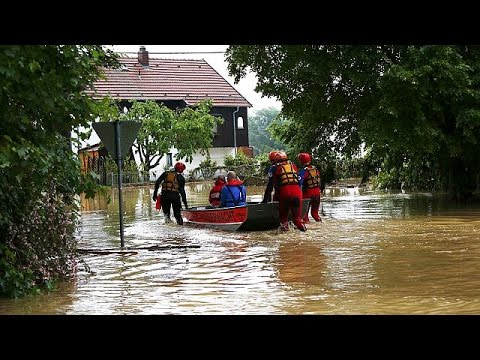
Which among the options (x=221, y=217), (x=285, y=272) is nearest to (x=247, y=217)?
(x=221, y=217)

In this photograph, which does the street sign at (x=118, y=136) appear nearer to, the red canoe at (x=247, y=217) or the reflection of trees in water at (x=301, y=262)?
the reflection of trees in water at (x=301, y=262)

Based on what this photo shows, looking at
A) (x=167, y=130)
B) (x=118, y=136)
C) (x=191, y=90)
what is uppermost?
(x=191, y=90)

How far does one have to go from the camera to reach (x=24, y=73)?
9.13 metres

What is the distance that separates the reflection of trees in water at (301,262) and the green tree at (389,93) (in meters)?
9.30

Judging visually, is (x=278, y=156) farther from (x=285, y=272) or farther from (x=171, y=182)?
(x=285, y=272)

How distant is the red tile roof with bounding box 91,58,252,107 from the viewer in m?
70.1

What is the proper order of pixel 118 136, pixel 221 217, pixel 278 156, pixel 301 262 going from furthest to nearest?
pixel 221 217 < pixel 278 156 < pixel 118 136 < pixel 301 262

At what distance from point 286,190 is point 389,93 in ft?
25.4

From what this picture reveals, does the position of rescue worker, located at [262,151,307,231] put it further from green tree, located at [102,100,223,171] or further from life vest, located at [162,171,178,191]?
green tree, located at [102,100,223,171]

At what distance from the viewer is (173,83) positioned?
73938mm

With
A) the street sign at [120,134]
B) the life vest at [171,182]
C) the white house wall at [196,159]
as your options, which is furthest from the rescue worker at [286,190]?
the white house wall at [196,159]
